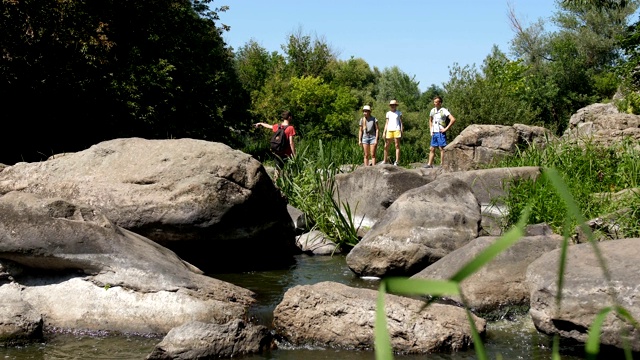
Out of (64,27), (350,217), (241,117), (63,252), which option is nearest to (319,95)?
(241,117)

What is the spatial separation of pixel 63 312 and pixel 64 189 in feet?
9.10

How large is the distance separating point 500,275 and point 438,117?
8.85 metres

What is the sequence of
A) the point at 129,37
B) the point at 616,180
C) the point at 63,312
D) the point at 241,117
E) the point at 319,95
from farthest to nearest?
the point at 319,95, the point at 241,117, the point at 129,37, the point at 616,180, the point at 63,312

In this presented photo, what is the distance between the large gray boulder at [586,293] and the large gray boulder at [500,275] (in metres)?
0.96

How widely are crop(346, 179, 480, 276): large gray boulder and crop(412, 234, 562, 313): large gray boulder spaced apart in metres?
1.25

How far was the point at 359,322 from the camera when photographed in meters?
6.82

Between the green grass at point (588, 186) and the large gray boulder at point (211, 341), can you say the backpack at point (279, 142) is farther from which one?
the large gray boulder at point (211, 341)

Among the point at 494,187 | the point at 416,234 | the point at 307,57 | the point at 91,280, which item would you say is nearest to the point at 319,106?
the point at 307,57

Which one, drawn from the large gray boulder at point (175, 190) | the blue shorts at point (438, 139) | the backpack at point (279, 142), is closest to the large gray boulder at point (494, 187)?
the large gray boulder at point (175, 190)

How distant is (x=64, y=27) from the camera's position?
1841 cm

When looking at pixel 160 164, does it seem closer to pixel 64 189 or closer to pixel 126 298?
pixel 64 189

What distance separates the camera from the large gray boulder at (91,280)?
24.3ft

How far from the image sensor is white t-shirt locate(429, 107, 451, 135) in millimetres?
16578

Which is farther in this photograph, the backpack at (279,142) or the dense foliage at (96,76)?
the dense foliage at (96,76)
